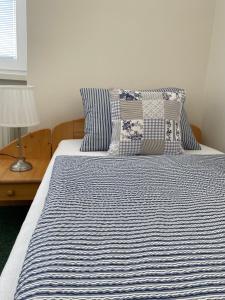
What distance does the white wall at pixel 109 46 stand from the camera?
1.72 m

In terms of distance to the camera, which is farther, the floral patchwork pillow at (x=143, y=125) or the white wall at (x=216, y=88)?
the white wall at (x=216, y=88)

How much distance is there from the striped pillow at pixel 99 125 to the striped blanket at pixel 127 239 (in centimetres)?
51

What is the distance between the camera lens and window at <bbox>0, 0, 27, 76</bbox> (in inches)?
76.5

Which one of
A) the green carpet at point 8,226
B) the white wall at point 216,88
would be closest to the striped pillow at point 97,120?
the green carpet at point 8,226

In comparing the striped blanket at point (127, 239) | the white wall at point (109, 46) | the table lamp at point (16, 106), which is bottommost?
the striped blanket at point (127, 239)

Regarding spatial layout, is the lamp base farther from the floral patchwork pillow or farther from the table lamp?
the floral patchwork pillow

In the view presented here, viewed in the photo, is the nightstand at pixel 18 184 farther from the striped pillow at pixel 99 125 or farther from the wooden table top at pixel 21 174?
the striped pillow at pixel 99 125

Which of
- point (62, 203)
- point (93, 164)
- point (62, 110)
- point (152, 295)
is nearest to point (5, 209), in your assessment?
point (62, 110)

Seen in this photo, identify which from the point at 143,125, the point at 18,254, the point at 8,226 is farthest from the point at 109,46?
the point at 18,254

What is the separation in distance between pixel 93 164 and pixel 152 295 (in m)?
0.70

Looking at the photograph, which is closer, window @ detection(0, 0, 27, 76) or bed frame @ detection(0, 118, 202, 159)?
bed frame @ detection(0, 118, 202, 159)

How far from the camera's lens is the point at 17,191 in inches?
59.5

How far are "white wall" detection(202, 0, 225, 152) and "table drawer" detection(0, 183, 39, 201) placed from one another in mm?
1223

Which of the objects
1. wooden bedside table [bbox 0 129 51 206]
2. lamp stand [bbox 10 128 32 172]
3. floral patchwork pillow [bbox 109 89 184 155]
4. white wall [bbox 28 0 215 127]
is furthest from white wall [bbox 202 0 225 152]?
lamp stand [bbox 10 128 32 172]
